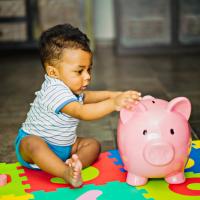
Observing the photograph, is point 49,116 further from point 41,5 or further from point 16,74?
point 41,5

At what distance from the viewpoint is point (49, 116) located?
138 centimetres

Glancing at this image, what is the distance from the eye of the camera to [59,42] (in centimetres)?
135

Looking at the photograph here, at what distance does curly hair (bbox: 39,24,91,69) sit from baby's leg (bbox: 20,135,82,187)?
0.85 ft

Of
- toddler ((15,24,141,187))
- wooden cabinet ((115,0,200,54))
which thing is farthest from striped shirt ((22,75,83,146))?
wooden cabinet ((115,0,200,54))

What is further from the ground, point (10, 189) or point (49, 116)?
point (49, 116)

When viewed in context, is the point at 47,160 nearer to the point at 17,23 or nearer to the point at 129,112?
the point at 129,112

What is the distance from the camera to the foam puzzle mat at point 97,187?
122 centimetres

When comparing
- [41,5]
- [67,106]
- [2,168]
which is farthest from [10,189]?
[41,5]

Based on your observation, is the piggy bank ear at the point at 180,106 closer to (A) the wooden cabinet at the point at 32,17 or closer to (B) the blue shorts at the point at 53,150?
(B) the blue shorts at the point at 53,150

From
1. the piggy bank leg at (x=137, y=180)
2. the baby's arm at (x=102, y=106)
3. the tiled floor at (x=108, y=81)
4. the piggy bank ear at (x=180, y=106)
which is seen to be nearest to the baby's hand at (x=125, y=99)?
the baby's arm at (x=102, y=106)

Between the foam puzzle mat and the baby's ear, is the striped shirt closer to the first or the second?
the baby's ear

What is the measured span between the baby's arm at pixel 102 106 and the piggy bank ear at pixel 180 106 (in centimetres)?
10

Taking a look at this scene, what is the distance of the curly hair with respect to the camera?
1340mm

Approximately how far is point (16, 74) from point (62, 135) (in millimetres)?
1785
